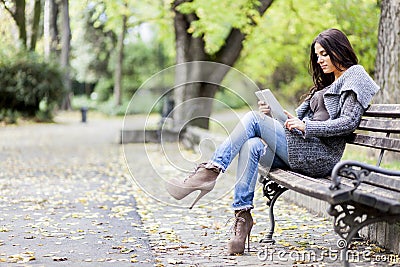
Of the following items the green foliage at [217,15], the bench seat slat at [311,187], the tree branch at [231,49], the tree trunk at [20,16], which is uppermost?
the tree trunk at [20,16]

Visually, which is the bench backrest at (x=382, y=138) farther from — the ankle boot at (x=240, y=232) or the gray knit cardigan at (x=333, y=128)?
the ankle boot at (x=240, y=232)

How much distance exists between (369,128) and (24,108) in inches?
874

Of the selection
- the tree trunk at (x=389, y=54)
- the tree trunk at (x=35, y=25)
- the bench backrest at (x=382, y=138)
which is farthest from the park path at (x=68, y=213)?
the tree trunk at (x=35, y=25)

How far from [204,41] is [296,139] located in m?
11.0

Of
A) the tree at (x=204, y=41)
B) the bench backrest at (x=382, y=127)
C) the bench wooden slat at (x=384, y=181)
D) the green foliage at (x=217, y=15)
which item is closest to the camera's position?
the bench wooden slat at (x=384, y=181)

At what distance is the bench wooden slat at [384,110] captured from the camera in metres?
4.42

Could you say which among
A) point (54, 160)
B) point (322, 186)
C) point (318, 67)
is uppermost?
point (318, 67)

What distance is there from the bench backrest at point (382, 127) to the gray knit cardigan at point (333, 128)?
15 centimetres

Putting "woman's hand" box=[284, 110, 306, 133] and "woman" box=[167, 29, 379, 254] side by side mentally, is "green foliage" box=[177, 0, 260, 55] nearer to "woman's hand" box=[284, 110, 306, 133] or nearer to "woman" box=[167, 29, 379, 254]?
"woman" box=[167, 29, 379, 254]

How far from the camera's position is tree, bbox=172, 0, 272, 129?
13961mm

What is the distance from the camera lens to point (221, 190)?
7941 millimetres

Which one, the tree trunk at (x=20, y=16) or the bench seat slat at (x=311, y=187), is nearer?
the bench seat slat at (x=311, y=187)

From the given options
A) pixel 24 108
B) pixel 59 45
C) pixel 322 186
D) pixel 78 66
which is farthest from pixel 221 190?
pixel 78 66

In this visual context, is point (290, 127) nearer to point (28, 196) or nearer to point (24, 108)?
point (28, 196)
